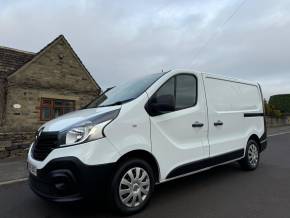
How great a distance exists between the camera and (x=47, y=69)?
61.5ft

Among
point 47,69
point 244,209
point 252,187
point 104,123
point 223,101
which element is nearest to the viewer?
point 104,123

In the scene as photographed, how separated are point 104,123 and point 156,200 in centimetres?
159

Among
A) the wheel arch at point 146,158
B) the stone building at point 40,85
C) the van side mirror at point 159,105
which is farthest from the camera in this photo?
the stone building at point 40,85

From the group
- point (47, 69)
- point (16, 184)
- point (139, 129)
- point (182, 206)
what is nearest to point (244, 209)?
point (182, 206)

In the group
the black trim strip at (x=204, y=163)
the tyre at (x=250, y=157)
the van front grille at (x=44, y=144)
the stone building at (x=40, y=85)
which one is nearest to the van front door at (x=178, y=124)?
the black trim strip at (x=204, y=163)

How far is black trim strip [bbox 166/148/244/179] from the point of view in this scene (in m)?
4.83

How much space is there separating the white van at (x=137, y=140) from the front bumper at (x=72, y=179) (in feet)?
0.04

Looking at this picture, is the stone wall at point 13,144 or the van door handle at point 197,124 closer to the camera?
the van door handle at point 197,124

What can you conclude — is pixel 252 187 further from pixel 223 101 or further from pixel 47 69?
pixel 47 69

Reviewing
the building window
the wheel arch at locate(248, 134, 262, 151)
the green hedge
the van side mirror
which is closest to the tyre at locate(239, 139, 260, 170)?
the wheel arch at locate(248, 134, 262, 151)

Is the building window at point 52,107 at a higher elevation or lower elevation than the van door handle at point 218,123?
higher

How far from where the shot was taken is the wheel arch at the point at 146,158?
419 cm

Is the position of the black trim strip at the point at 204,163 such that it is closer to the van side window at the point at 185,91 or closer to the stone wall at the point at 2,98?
the van side window at the point at 185,91

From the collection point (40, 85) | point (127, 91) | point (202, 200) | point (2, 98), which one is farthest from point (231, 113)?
point (40, 85)
